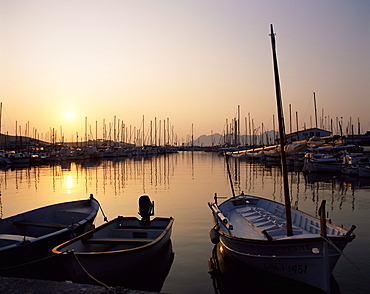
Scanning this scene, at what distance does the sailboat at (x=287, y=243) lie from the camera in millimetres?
7797

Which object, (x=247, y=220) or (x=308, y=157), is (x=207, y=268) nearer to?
(x=247, y=220)

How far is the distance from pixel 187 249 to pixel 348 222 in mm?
9255

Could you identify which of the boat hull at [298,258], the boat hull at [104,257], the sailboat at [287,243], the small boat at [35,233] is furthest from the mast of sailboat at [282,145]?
the small boat at [35,233]

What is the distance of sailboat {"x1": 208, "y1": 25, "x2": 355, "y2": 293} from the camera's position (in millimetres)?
7797

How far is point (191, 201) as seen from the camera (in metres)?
23.5

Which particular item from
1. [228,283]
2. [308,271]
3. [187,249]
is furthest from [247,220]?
[308,271]

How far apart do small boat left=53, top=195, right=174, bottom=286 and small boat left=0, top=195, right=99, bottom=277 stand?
1006 millimetres

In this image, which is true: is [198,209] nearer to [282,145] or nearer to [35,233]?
[35,233]

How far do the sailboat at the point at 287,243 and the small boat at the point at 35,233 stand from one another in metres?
5.46

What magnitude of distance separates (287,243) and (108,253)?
4952 millimetres

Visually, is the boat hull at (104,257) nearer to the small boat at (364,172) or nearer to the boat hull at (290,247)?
the boat hull at (290,247)

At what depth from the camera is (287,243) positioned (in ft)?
26.7

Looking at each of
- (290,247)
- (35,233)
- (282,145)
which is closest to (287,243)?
(290,247)

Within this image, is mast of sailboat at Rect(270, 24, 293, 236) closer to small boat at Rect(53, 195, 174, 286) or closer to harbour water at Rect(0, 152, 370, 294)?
harbour water at Rect(0, 152, 370, 294)
